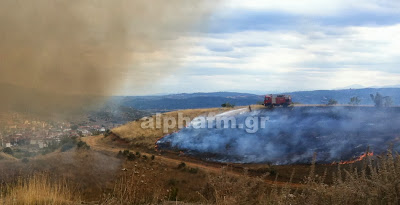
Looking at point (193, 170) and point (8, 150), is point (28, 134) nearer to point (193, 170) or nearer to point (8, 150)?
point (8, 150)

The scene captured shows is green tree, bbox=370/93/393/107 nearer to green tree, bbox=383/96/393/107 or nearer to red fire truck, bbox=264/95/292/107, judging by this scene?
green tree, bbox=383/96/393/107

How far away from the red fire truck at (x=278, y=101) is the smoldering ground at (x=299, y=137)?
3064mm

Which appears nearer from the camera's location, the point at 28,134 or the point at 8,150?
the point at 8,150

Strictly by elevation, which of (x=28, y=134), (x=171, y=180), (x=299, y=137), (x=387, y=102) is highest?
(x=387, y=102)

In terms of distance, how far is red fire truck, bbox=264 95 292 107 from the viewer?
158 ft

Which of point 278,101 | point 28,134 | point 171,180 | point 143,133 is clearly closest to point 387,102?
point 278,101

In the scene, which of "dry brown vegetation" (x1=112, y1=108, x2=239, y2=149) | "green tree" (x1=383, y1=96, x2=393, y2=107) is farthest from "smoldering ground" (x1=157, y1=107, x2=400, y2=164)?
"green tree" (x1=383, y1=96, x2=393, y2=107)

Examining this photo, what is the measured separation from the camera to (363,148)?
30.0 meters

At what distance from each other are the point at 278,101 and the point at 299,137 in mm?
13231

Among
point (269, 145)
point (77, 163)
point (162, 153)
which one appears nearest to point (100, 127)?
point (162, 153)

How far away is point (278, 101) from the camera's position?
48688mm

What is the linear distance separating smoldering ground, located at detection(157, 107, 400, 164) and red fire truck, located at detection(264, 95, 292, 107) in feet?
10.1

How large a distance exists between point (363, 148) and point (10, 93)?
25486mm

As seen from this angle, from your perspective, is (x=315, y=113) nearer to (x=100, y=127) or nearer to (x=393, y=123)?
(x=393, y=123)
